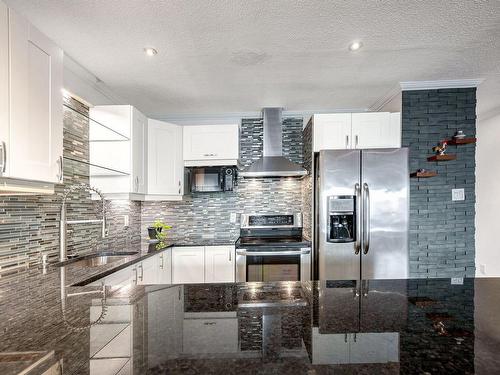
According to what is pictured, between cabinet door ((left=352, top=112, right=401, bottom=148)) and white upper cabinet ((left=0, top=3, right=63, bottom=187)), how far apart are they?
8.49 ft

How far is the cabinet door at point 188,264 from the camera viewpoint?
9.32 feet

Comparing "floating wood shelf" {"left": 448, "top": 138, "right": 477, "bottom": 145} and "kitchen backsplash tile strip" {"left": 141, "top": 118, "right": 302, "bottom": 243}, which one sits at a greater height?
"floating wood shelf" {"left": 448, "top": 138, "right": 477, "bottom": 145}

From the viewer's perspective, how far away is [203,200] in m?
3.45

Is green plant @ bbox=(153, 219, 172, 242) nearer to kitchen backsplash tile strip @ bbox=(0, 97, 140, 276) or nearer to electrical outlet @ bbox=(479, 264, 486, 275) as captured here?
kitchen backsplash tile strip @ bbox=(0, 97, 140, 276)

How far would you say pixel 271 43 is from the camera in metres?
1.89

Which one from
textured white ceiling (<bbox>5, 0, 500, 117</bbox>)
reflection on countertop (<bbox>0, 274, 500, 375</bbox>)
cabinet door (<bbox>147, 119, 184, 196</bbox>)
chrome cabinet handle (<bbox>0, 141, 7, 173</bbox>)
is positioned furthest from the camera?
cabinet door (<bbox>147, 119, 184, 196</bbox>)

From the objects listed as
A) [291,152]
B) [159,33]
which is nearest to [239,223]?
[291,152]

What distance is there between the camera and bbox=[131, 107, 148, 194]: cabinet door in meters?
2.57

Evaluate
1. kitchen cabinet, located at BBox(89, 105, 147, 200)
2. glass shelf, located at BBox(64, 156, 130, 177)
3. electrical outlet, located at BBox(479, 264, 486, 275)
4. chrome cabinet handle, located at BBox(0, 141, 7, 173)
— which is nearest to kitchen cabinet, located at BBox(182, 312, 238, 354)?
chrome cabinet handle, located at BBox(0, 141, 7, 173)

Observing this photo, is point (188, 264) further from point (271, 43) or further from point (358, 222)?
point (271, 43)

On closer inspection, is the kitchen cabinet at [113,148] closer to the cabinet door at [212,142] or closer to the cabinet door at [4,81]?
the cabinet door at [212,142]

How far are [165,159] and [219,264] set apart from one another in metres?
1.40

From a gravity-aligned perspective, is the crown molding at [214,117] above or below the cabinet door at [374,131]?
above

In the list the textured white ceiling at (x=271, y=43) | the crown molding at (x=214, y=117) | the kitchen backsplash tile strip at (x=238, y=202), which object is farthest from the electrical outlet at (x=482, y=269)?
the crown molding at (x=214, y=117)
